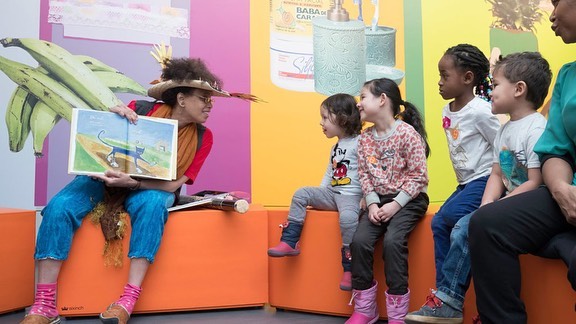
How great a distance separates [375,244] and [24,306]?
1.59 meters

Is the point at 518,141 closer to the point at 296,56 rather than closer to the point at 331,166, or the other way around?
the point at 331,166

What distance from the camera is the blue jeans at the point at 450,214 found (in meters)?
2.00

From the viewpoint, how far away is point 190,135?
2562 millimetres

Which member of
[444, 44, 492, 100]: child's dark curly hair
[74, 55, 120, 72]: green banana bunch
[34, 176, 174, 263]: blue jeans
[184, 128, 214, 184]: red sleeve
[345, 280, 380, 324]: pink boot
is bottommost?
[345, 280, 380, 324]: pink boot

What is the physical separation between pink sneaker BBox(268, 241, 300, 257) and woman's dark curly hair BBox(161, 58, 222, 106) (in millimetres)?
829

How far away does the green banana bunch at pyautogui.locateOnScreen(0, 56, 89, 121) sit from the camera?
10.5 ft

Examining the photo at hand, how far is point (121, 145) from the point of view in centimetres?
236

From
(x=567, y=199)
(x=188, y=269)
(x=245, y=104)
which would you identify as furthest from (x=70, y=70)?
(x=567, y=199)

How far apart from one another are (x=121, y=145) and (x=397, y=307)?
1351mm

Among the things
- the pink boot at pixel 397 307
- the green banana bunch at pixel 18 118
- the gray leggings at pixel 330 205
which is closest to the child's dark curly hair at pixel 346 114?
the gray leggings at pixel 330 205

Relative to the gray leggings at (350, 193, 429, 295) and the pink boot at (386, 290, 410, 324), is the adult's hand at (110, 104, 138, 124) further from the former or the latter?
the pink boot at (386, 290, 410, 324)

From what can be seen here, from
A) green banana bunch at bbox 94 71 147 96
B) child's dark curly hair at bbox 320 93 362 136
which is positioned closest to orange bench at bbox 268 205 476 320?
child's dark curly hair at bbox 320 93 362 136

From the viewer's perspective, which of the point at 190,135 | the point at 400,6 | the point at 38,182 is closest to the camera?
the point at 190,135

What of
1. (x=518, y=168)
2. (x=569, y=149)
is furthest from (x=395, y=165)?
(x=569, y=149)
